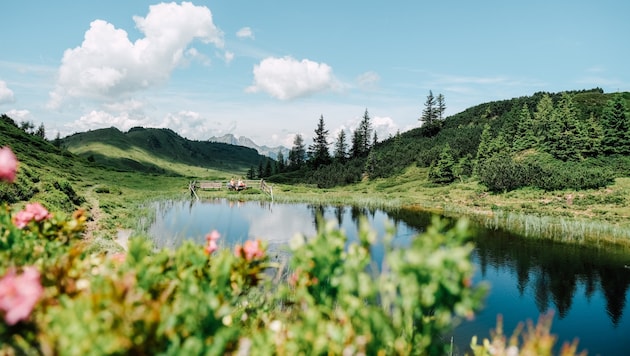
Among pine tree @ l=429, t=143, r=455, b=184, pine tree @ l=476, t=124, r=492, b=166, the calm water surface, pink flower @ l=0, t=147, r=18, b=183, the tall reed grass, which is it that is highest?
pine tree @ l=476, t=124, r=492, b=166

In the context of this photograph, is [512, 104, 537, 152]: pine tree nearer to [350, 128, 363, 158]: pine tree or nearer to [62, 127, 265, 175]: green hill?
[350, 128, 363, 158]: pine tree

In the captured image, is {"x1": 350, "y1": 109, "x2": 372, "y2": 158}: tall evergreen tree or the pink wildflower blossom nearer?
the pink wildflower blossom

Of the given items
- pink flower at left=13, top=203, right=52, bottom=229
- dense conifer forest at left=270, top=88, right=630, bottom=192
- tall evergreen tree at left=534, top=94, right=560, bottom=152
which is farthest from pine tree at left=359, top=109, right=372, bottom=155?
pink flower at left=13, top=203, right=52, bottom=229

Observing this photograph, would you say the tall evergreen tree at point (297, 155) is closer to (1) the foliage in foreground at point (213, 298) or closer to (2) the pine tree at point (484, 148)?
(2) the pine tree at point (484, 148)

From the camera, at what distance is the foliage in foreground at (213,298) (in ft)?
7.42

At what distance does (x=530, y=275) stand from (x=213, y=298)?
17.6 metres

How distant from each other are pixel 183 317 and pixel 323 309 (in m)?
1.14

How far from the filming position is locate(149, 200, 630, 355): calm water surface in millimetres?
11570

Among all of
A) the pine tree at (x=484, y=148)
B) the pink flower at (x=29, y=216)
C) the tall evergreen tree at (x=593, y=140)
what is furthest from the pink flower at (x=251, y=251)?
the pine tree at (x=484, y=148)

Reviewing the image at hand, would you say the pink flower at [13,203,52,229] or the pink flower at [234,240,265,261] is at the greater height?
the pink flower at [13,203,52,229]

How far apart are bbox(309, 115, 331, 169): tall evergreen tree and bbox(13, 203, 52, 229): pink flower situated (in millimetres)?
82126

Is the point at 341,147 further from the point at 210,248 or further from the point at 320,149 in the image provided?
the point at 210,248

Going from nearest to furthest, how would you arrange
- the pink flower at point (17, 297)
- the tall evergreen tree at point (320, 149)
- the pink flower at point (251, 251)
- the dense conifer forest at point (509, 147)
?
1. the pink flower at point (17, 297)
2. the pink flower at point (251, 251)
3. the dense conifer forest at point (509, 147)
4. the tall evergreen tree at point (320, 149)

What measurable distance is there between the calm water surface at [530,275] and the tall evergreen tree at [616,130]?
27.3 metres
